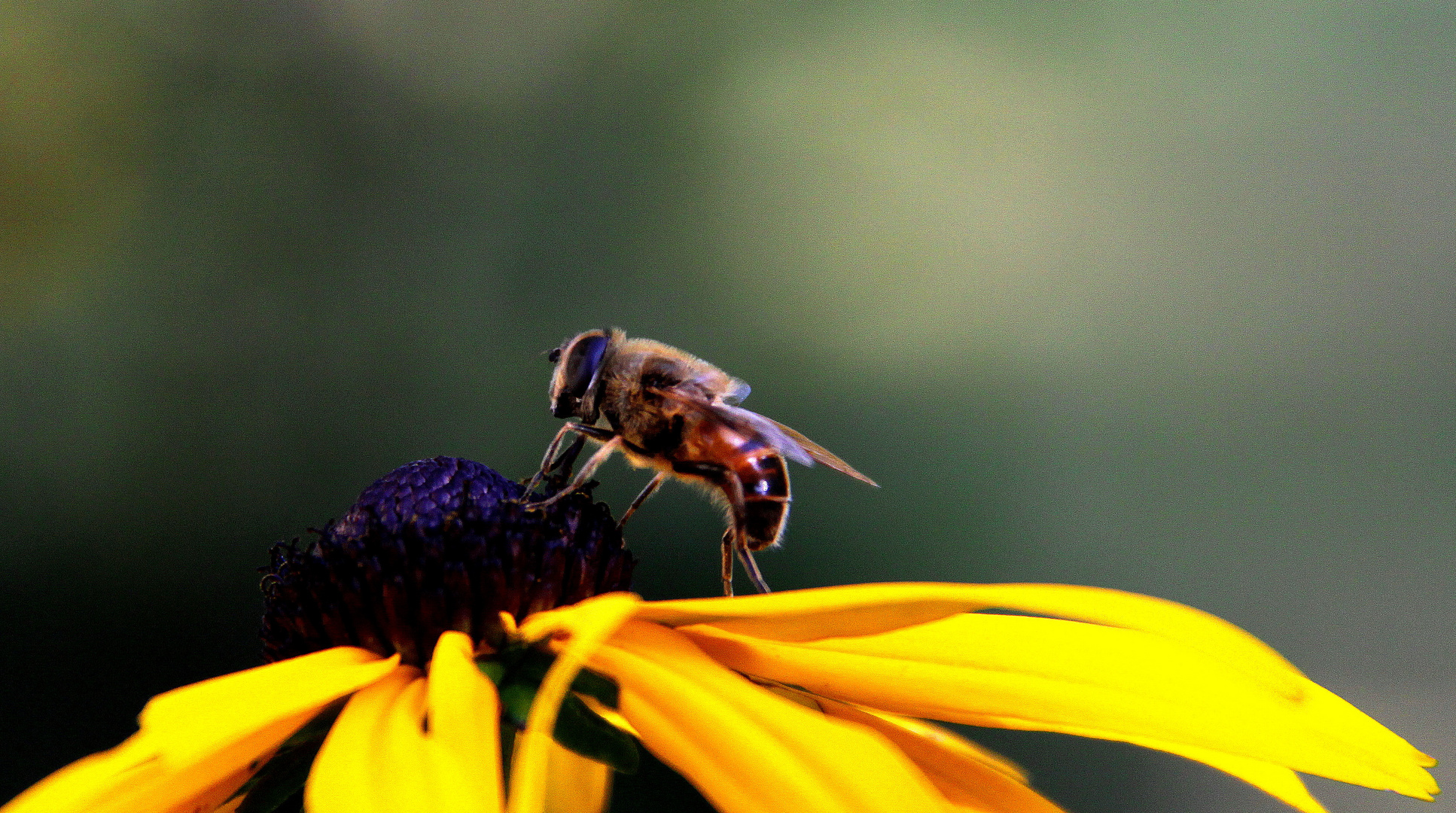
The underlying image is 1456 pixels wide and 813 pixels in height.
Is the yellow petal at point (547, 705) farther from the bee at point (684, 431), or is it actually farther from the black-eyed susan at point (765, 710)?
the bee at point (684, 431)

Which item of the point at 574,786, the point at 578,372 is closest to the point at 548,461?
the point at 578,372

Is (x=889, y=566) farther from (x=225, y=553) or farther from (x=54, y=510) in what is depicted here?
(x=54, y=510)

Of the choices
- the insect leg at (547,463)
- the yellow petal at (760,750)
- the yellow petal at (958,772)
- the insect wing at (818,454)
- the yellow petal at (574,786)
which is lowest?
the yellow petal at (574,786)

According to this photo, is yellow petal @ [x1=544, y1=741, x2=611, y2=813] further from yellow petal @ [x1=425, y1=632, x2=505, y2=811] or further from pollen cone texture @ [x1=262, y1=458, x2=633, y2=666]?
yellow petal @ [x1=425, y1=632, x2=505, y2=811]

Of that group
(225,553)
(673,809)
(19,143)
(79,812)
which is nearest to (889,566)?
(673,809)

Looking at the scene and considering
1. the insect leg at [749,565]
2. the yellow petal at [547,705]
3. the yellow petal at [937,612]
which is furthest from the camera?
the insect leg at [749,565]

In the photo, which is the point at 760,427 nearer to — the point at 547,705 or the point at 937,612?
the point at 937,612

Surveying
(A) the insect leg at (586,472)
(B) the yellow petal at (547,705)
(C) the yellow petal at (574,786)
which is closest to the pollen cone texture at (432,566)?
(A) the insect leg at (586,472)

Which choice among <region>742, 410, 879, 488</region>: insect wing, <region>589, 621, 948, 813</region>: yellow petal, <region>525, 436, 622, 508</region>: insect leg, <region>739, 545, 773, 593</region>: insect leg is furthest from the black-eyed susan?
<region>742, 410, 879, 488</region>: insect wing
